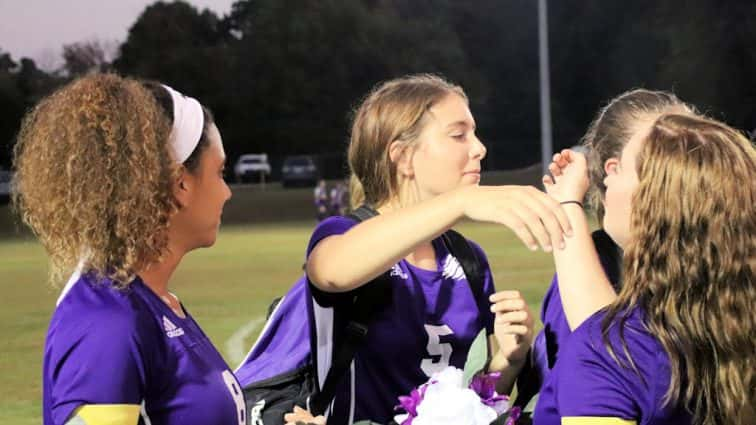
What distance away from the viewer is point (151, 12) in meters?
79.9

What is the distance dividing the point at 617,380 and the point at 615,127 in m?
1.80

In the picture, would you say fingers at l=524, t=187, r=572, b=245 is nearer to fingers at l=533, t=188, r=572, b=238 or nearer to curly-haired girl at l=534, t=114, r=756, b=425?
fingers at l=533, t=188, r=572, b=238

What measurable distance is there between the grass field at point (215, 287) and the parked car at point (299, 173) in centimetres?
3145

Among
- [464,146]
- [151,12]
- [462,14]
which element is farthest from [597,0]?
[464,146]

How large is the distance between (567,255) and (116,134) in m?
1.02

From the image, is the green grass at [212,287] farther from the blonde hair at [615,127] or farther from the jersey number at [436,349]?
the blonde hair at [615,127]

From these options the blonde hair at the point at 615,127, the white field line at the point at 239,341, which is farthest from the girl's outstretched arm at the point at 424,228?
the white field line at the point at 239,341

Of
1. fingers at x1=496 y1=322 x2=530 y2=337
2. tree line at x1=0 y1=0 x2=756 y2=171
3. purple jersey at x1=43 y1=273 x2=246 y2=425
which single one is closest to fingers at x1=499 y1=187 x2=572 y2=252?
purple jersey at x1=43 y1=273 x2=246 y2=425

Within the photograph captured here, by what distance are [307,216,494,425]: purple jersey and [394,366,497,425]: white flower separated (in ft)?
1.79

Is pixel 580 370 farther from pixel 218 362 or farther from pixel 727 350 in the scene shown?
pixel 218 362

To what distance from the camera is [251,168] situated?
69625 mm

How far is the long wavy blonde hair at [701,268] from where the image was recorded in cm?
244

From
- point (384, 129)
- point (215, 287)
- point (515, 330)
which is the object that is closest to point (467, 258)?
point (384, 129)

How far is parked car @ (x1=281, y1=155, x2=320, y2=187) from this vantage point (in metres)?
65.6
